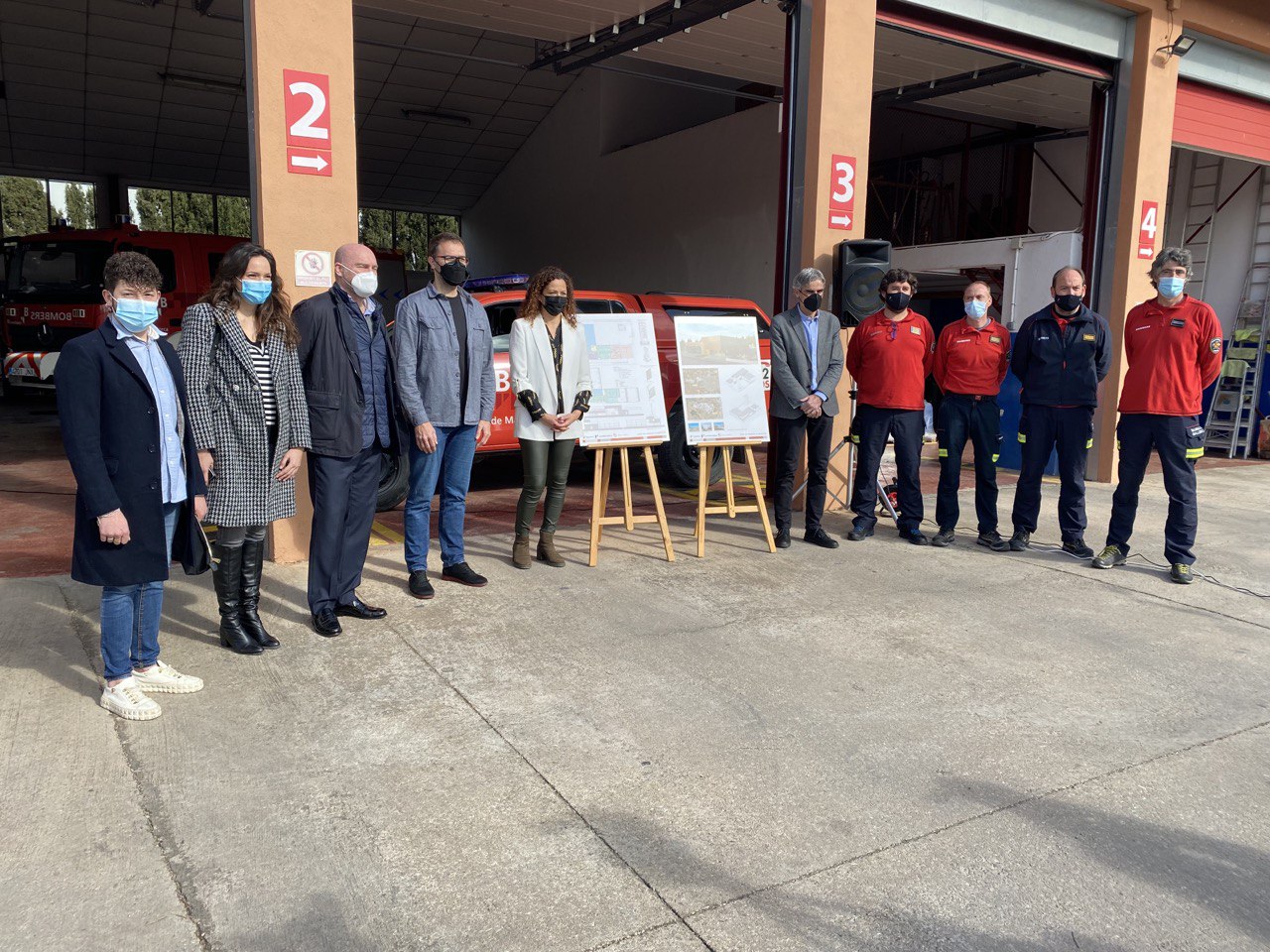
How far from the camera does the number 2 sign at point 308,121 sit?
5715 mm

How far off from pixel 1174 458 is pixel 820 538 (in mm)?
2401

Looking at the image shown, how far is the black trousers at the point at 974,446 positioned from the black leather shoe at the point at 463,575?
355 cm

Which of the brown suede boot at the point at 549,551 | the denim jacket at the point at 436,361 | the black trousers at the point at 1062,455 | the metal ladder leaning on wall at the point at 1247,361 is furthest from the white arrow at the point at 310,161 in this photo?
the metal ladder leaning on wall at the point at 1247,361

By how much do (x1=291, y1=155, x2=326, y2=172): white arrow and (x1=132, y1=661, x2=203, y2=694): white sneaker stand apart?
3.24 meters

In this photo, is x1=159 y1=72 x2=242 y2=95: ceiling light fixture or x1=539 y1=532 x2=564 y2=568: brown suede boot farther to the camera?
x1=159 y1=72 x2=242 y2=95: ceiling light fixture

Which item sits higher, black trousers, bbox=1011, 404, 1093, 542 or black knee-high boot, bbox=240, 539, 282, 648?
black trousers, bbox=1011, 404, 1093, 542

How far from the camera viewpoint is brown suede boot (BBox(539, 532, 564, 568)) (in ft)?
20.3

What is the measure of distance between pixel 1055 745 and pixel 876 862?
50.0 inches

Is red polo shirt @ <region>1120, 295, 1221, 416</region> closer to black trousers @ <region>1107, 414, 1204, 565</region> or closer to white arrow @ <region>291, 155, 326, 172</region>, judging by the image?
black trousers @ <region>1107, 414, 1204, 565</region>

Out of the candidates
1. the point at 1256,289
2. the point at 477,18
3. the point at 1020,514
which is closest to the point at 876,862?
the point at 1020,514

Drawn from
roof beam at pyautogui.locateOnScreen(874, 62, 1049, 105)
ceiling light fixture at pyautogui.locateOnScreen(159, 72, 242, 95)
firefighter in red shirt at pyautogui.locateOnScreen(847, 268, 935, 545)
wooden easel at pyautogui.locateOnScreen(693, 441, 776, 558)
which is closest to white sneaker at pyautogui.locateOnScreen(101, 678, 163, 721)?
wooden easel at pyautogui.locateOnScreen(693, 441, 776, 558)

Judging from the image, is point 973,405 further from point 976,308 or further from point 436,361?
point 436,361

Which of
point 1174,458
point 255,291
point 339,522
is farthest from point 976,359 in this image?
point 255,291

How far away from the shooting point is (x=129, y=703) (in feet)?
12.3
